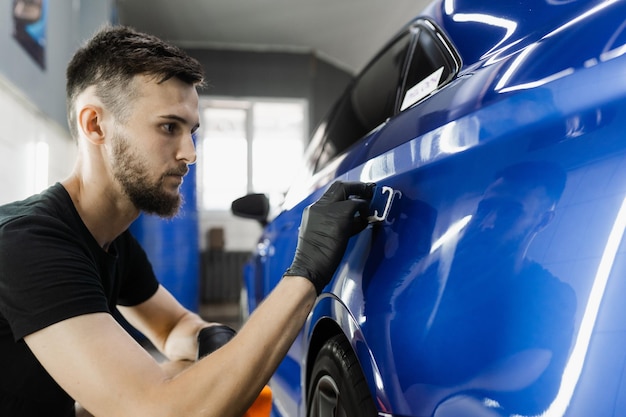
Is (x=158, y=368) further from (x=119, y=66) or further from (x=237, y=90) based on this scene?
(x=237, y=90)

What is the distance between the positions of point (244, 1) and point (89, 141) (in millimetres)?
6263

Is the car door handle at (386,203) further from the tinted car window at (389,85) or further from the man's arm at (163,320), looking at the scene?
the man's arm at (163,320)

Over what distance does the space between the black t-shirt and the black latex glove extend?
366mm

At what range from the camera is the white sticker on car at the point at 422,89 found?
110 centimetres

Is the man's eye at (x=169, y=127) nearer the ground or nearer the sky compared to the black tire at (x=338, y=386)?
nearer the sky

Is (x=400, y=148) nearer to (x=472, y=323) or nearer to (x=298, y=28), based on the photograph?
(x=472, y=323)

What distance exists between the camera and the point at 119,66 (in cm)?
137

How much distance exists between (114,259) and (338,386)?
0.81 metres

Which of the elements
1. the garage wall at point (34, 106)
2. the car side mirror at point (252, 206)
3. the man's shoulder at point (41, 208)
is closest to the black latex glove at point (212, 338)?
the man's shoulder at point (41, 208)

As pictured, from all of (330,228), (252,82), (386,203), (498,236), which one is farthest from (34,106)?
(252,82)

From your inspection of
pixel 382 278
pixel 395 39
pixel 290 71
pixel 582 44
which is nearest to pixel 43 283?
pixel 382 278

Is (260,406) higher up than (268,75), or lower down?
lower down

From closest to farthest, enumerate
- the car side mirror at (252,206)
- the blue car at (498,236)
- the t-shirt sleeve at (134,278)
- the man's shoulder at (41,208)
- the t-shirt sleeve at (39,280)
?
the blue car at (498,236)
the t-shirt sleeve at (39,280)
the man's shoulder at (41,208)
the t-shirt sleeve at (134,278)
the car side mirror at (252,206)

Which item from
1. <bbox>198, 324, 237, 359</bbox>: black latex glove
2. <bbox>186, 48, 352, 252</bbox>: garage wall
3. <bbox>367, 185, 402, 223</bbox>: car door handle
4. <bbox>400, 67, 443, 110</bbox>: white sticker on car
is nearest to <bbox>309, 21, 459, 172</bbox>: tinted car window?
<bbox>400, 67, 443, 110</bbox>: white sticker on car
